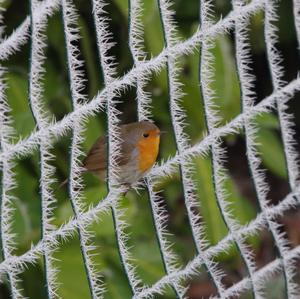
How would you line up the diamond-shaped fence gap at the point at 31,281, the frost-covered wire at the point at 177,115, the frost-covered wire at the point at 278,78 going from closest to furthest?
the frost-covered wire at the point at 177,115 < the frost-covered wire at the point at 278,78 < the diamond-shaped fence gap at the point at 31,281

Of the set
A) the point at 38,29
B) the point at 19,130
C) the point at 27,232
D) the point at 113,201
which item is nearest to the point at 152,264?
the point at 27,232

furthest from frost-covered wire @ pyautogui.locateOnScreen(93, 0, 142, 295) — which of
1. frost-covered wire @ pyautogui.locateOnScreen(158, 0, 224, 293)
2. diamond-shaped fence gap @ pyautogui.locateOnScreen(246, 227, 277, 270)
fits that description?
diamond-shaped fence gap @ pyautogui.locateOnScreen(246, 227, 277, 270)

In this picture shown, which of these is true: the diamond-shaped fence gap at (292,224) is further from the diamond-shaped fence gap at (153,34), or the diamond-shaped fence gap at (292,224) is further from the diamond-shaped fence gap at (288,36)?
the diamond-shaped fence gap at (153,34)

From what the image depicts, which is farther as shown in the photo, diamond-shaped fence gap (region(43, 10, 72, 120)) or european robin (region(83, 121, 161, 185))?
diamond-shaped fence gap (region(43, 10, 72, 120))

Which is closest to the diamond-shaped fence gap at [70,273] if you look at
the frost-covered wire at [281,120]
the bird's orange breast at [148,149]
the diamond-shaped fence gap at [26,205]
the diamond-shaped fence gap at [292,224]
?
the diamond-shaped fence gap at [26,205]

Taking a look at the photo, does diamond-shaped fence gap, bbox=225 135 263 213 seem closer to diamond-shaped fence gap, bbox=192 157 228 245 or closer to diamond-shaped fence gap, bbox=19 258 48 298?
diamond-shaped fence gap, bbox=192 157 228 245

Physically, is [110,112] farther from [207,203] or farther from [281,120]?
[207,203]
